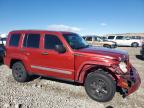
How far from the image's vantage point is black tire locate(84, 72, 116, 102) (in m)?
5.22

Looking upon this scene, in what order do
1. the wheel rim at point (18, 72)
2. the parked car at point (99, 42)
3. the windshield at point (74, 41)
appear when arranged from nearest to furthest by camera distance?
1. the windshield at point (74, 41)
2. the wheel rim at point (18, 72)
3. the parked car at point (99, 42)

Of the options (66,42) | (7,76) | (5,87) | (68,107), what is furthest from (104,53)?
(7,76)

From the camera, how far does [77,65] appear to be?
5750 millimetres

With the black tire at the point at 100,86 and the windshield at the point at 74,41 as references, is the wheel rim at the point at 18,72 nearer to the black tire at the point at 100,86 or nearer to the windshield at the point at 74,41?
the windshield at the point at 74,41

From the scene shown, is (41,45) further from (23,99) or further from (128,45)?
(128,45)

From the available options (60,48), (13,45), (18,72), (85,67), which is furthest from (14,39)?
(85,67)

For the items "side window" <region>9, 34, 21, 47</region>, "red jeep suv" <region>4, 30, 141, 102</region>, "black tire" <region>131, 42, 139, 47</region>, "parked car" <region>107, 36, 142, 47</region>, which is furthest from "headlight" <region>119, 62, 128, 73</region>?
"black tire" <region>131, 42, 139, 47</region>

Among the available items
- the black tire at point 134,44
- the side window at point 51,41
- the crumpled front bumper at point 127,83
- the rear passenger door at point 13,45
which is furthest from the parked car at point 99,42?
the crumpled front bumper at point 127,83

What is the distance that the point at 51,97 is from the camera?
573cm

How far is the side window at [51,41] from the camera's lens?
20.5 ft

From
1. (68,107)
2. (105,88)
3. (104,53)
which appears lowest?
(68,107)

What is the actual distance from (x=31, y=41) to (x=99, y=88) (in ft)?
10.0

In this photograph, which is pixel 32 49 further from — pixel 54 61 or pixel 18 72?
pixel 18 72

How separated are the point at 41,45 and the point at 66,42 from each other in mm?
1022
